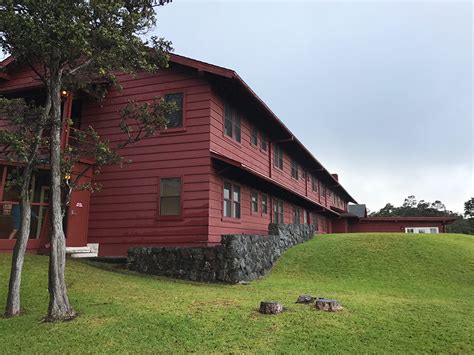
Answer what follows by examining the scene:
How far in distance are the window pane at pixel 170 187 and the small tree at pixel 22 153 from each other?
516cm

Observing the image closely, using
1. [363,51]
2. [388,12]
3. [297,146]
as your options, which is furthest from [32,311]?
[363,51]

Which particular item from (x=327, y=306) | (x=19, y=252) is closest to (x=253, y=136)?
(x=327, y=306)

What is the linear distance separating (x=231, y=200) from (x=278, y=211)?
19.3 feet

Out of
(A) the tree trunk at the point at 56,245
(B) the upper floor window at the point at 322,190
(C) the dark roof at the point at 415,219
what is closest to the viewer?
(A) the tree trunk at the point at 56,245

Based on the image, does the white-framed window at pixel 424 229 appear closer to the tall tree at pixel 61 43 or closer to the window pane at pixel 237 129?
the window pane at pixel 237 129

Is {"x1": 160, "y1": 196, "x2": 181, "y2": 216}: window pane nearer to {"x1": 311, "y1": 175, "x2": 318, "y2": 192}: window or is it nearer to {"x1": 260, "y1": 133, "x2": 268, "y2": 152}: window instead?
{"x1": 260, "y1": 133, "x2": 268, "y2": 152}: window

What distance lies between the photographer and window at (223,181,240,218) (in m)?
13.8

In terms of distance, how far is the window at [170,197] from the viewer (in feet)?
42.8

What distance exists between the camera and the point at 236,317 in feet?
22.2

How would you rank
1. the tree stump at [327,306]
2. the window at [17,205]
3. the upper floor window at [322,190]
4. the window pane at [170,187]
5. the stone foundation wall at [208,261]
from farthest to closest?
the upper floor window at [322,190], the window pane at [170,187], the window at [17,205], the stone foundation wall at [208,261], the tree stump at [327,306]

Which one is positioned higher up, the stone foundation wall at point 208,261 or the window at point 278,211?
the window at point 278,211

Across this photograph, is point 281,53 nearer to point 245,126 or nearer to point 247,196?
point 245,126

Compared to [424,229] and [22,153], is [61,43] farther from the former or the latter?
[424,229]

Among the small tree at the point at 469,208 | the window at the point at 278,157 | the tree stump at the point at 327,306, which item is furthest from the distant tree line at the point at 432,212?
the tree stump at the point at 327,306
